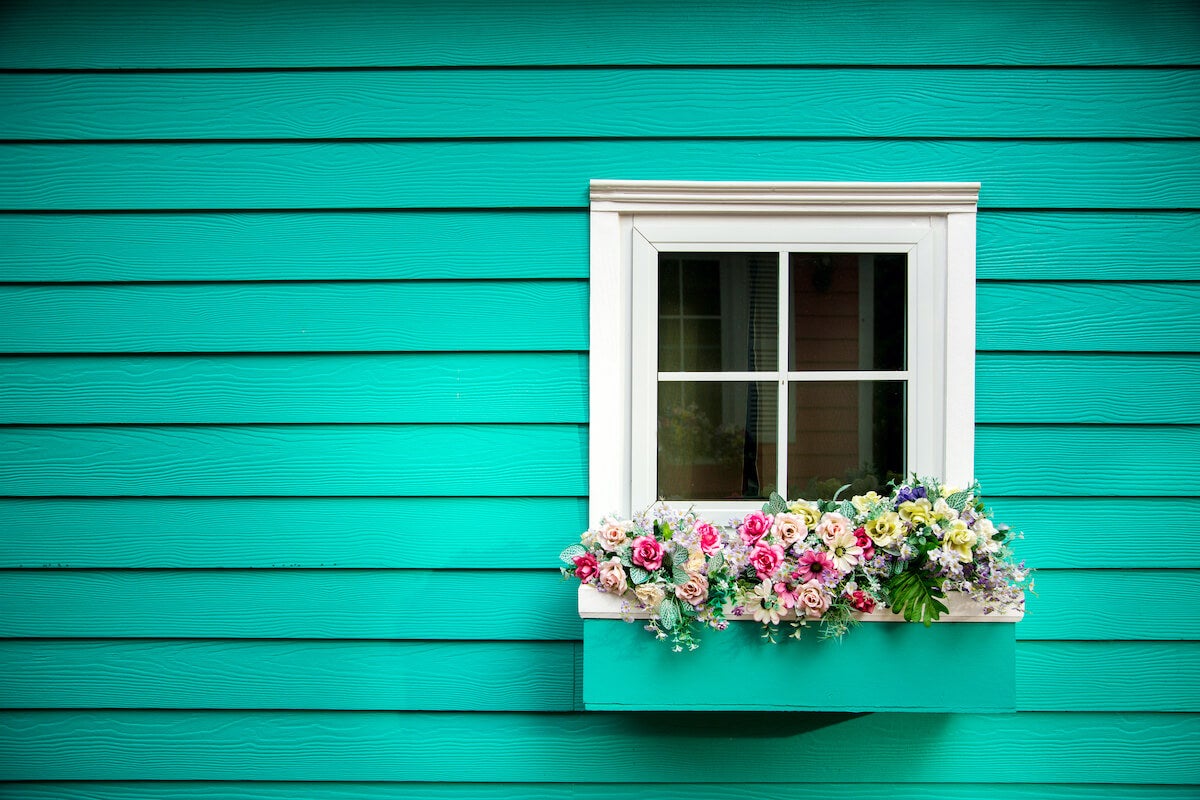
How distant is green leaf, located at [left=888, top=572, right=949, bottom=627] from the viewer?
1379mm

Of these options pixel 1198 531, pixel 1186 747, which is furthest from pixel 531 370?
pixel 1186 747

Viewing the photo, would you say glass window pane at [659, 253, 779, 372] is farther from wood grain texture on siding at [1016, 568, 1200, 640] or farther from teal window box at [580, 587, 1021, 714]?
wood grain texture on siding at [1016, 568, 1200, 640]

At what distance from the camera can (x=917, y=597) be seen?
1384 millimetres

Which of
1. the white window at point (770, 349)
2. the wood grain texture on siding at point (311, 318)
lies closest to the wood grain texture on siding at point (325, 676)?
the white window at point (770, 349)

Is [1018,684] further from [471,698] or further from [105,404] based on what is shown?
[105,404]

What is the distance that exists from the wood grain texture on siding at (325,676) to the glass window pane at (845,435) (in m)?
0.68

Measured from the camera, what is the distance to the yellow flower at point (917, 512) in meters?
1.40

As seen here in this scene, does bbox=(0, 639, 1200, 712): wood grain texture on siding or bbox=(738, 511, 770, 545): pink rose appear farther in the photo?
bbox=(0, 639, 1200, 712): wood grain texture on siding

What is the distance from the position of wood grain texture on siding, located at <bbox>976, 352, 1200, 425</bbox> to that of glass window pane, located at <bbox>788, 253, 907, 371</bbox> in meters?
0.21

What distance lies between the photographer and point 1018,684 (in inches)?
63.6

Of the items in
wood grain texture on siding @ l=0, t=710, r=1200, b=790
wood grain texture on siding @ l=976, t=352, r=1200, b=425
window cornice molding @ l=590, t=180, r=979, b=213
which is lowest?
wood grain texture on siding @ l=0, t=710, r=1200, b=790

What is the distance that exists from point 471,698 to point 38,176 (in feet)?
4.94

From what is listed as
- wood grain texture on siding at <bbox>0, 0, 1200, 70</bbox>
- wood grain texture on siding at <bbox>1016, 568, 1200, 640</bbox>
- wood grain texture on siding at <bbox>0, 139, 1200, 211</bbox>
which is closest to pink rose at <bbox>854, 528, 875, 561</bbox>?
wood grain texture on siding at <bbox>1016, 568, 1200, 640</bbox>

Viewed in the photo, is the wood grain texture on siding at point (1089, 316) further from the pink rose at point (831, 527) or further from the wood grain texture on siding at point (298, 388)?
the wood grain texture on siding at point (298, 388)
